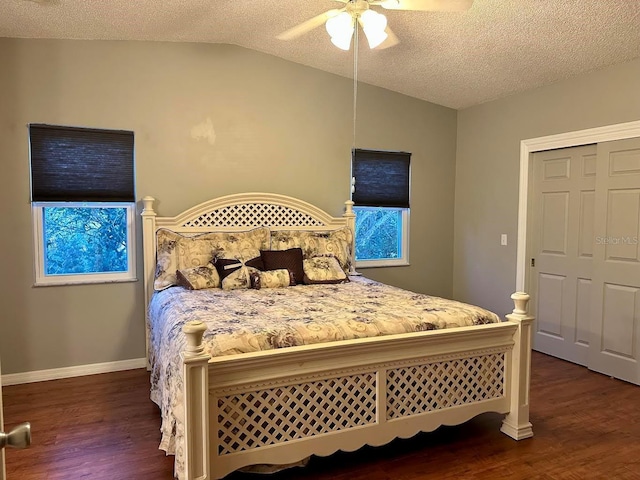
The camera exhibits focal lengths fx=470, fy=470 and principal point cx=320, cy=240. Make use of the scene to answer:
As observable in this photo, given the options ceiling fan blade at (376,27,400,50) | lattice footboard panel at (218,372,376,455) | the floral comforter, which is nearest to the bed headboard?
the floral comforter

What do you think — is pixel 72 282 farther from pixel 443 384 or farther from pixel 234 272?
pixel 443 384

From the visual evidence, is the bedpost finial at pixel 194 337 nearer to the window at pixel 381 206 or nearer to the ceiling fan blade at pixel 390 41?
the ceiling fan blade at pixel 390 41

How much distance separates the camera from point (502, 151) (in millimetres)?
4848

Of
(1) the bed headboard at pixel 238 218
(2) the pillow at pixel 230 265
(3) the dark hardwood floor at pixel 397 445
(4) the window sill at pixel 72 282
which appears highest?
(1) the bed headboard at pixel 238 218

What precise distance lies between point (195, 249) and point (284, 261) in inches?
29.3

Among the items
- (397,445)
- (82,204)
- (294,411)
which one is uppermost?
(82,204)

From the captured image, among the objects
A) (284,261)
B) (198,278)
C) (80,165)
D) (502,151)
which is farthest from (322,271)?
(502,151)

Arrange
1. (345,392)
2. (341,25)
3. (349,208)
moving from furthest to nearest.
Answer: (349,208), (341,25), (345,392)

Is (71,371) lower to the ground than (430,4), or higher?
lower

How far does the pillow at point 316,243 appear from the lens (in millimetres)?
4227

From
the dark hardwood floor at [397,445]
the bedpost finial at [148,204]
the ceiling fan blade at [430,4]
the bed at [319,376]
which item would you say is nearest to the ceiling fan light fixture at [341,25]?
the ceiling fan blade at [430,4]

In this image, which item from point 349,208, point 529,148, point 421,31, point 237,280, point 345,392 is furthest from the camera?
point 349,208

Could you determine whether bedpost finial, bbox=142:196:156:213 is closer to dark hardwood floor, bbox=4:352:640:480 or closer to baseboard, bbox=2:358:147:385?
baseboard, bbox=2:358:147:385

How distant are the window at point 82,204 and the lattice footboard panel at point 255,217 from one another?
0.62 meters
